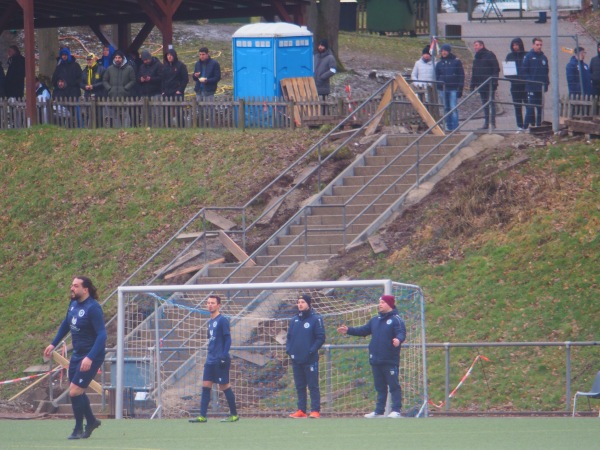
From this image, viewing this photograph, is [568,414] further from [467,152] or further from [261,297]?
[467,152]

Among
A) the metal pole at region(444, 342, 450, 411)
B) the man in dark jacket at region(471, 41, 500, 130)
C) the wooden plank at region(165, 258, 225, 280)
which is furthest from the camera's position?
the man in dark jacket at region(471, 41, 500, 130)

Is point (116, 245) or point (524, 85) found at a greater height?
point (524, 85)

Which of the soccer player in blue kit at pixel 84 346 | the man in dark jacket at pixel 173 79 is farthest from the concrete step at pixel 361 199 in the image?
the soccer player in blue kit at pixel 84 346

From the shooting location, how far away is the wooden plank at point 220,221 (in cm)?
2208

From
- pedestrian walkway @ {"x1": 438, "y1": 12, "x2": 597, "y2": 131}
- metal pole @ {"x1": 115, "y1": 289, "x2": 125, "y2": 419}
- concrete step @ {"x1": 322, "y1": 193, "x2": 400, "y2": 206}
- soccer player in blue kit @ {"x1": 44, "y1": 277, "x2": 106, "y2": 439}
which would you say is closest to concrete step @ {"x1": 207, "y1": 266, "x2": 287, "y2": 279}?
concrete step @ {"x1": 322, "y1": 193, "x2": 400, "y2": 206}

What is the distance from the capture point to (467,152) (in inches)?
874

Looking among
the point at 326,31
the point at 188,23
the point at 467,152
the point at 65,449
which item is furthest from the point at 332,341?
the point at 188,23

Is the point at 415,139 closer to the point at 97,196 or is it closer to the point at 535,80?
the point at 535,80

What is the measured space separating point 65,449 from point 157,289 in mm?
4618

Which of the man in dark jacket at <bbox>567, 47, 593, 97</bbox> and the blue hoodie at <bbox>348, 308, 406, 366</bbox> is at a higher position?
the man in dark jacket at <bbox>567, 47, 593, 97</bbox>

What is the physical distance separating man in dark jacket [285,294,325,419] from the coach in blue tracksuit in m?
0.36

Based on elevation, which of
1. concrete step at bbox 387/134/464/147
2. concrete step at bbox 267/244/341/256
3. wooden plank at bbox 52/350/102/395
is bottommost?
wooden plank at bbox 52/350/102/395

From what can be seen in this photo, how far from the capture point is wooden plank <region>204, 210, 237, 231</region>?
72.4 ft

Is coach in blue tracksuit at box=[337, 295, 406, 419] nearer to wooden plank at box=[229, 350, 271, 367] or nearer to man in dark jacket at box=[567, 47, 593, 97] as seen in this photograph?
wooden plank at box=[229, 350, 271, 367]
